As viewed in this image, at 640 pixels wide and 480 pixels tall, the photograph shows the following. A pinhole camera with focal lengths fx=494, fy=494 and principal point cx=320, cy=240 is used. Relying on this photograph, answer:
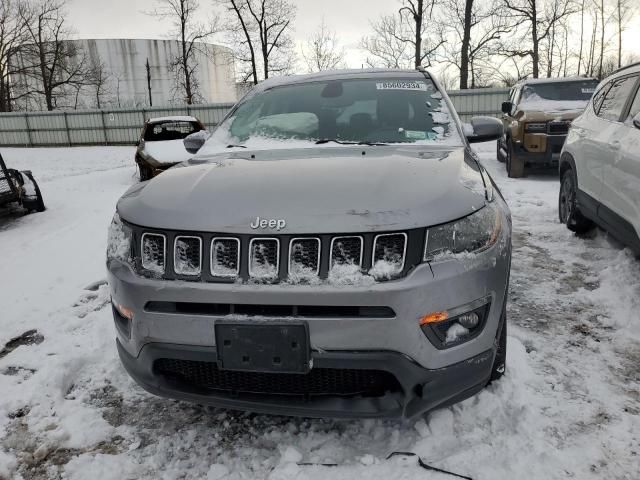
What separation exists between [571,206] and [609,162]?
1414mm

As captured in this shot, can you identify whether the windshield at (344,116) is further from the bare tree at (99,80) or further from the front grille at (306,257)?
the bare tree at (99,80)

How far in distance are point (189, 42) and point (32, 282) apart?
3073 centimetres

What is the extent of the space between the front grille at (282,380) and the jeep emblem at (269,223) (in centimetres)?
56

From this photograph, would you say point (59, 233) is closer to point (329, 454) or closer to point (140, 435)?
point (140, 435)

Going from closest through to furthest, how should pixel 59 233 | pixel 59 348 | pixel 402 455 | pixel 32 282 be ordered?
pixel 402 455 < pixel 59 348 < pixel 32 282 < pixel 59 233

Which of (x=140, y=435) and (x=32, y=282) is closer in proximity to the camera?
(x=140, y=435)

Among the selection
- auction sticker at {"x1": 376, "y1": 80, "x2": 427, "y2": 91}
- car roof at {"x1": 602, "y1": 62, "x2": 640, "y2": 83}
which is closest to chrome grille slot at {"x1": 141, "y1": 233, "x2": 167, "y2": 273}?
auction sticker at {"x1": 376, "y1": 80, "x2": 427, "y2": 91}

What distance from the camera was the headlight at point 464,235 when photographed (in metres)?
1.83

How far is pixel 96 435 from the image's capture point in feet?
7.55

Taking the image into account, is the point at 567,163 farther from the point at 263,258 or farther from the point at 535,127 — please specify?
the point at 263,258

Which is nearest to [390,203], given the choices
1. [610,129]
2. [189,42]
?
[610,129]

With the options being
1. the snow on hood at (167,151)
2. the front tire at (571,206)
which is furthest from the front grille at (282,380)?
the snow on hood at (167,151)

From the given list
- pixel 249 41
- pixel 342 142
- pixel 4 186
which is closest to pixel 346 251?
pixel 342 142

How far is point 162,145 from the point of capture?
1066 centimetres
